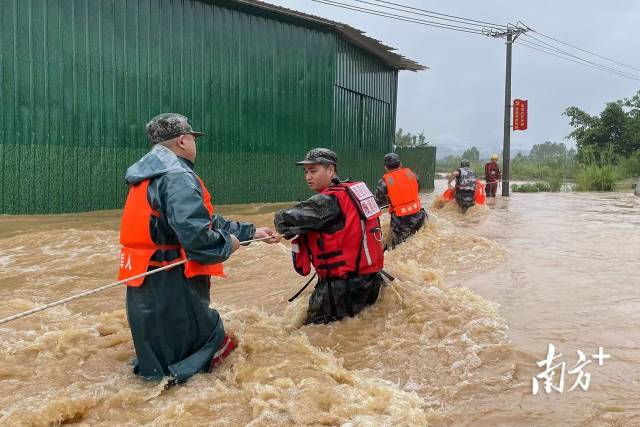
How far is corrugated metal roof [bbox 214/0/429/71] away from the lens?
1412 centimetres

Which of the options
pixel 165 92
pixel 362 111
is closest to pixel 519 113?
pixel 362 111

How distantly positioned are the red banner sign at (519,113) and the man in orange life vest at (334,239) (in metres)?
18.9

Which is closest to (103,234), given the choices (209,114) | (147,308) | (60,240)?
(60,240)

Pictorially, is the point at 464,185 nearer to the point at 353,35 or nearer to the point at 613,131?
the point at 353,35

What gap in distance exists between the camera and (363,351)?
13.5 ft

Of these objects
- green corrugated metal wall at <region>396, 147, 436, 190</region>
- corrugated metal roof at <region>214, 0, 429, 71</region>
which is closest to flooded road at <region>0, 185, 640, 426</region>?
corrugated metal roof at <region>214, 0, 429, 71</region>

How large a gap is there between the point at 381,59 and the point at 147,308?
716 inches

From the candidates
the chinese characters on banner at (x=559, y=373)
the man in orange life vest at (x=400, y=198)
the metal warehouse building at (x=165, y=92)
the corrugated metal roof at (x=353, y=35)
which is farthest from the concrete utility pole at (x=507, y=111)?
the chinese characters on banner at (x=559, y=373)

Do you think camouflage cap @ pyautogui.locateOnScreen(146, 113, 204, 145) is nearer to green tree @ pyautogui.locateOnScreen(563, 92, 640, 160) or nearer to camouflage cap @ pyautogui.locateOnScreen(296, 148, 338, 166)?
camouflage cap @ pyautogui.locateOnScreen(296, 148, 338, 166)

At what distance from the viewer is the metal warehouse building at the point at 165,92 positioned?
36.5 ft

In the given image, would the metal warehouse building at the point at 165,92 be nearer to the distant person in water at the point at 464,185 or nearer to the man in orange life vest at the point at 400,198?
the distant person in water at the point at 464,185

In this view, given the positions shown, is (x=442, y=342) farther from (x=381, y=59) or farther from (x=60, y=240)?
(x=381, y=59)

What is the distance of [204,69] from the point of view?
45.1ft

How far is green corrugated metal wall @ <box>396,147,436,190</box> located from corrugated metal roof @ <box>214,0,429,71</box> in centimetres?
425
